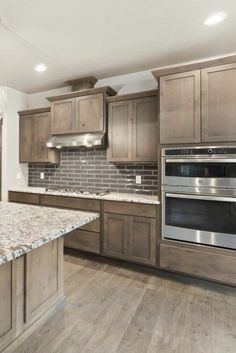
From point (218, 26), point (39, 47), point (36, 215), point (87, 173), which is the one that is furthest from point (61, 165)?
point (218, 26)

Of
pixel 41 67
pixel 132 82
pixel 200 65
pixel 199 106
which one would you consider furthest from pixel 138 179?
pixel 41 67

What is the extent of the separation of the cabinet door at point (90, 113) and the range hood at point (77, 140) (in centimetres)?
9

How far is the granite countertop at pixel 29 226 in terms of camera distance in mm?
1148

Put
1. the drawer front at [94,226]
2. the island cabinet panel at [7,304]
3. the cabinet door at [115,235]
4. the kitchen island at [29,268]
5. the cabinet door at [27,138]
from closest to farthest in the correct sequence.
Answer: the kitchen island at [29,268]
the island cabinet panel at [7,304]
the cabinet door at [115,235]
the drawer front at [94,226]
the cabinet door at [27,138]

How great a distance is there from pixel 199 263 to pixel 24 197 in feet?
9.53

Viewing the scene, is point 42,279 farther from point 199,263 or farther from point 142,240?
point 199,263

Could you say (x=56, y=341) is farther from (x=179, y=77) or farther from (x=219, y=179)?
(x=179, y=77)

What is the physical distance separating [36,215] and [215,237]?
1876 mm

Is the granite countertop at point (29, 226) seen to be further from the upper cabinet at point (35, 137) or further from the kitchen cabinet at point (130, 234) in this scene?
the upper cabinet at point (35, 137)

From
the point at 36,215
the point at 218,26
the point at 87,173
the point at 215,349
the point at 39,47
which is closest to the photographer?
the point at 215,349

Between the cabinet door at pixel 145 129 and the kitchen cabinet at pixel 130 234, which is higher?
the cabinet door at pixel 145 129

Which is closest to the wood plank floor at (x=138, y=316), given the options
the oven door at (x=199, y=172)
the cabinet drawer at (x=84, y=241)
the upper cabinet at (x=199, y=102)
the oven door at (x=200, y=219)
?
the cabinet drawer at (x=84, y=241)

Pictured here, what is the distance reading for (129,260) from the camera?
9.49ft

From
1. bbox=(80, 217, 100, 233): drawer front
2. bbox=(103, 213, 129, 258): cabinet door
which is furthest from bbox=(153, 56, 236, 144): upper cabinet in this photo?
bbox=(80, 217, 100, 233): drawer front
